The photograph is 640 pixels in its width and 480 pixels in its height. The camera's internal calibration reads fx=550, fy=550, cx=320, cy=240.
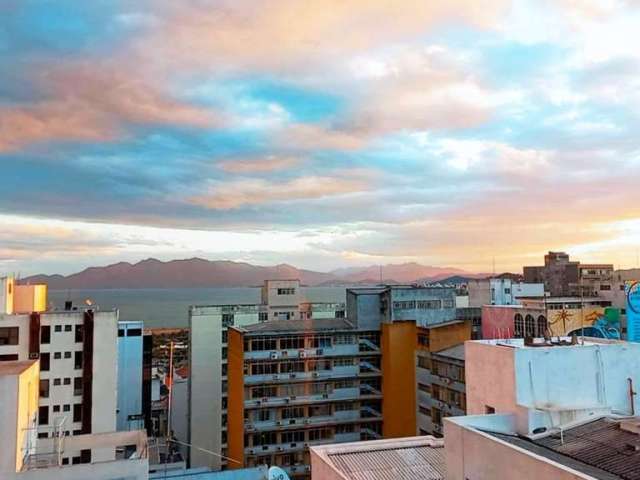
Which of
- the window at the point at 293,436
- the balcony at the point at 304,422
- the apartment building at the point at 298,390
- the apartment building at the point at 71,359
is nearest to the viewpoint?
the apartment building at the point at 71,359

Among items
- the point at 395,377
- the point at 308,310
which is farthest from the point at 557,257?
the point at 395,377

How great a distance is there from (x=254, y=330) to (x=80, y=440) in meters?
20.8

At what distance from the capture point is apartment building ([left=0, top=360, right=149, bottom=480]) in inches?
925

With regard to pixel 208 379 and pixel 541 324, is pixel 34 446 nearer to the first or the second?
pixel 208 379

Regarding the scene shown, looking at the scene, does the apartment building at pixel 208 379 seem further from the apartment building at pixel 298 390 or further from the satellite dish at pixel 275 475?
the satellite dish at pixel 275 475

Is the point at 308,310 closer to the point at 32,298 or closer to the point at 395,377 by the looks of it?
the point at 395,377

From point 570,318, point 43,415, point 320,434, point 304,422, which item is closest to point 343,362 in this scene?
point 304,422

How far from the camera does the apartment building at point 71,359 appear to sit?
4109 cm

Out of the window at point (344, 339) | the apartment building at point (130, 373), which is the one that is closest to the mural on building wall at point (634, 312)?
the window at point (344, 339)

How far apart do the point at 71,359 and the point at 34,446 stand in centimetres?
1139

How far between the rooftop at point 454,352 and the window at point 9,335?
32157 mm

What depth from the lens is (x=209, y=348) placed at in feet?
189

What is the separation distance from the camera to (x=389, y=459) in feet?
58.0

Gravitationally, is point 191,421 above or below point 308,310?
below
